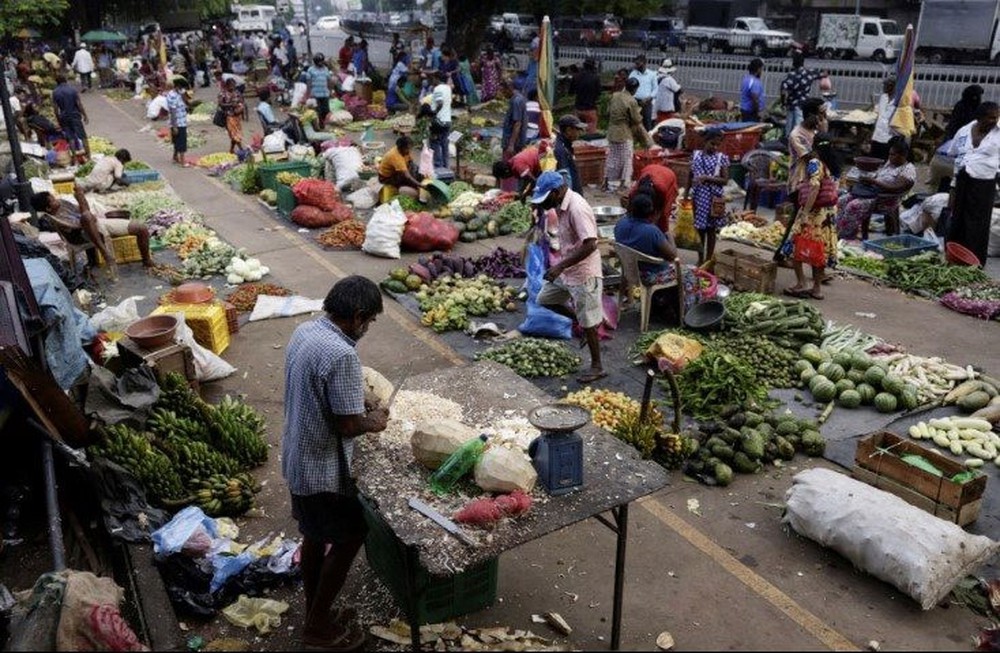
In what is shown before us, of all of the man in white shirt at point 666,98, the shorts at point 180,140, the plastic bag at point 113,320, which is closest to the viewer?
the plastic bag at point 113,320

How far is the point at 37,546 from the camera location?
5012mm

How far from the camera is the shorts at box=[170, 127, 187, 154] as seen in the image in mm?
16384

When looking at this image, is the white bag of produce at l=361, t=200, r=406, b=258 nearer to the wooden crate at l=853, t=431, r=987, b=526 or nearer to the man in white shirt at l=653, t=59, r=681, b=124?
the wooden crate at l=853, t=431, r=987, b=526

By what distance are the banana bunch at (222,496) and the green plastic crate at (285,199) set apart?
7.81 metres

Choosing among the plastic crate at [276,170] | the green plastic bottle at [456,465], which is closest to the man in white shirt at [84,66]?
the plastic crate at [276,170]

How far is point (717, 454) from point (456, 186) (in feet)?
28.0

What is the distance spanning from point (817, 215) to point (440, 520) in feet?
21.3

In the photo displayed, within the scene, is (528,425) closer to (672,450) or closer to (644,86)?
(672,450)

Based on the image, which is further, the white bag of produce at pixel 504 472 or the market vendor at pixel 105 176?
the market vendor at pixel 105 176

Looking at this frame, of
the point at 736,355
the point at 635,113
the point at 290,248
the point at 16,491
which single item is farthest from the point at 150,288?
the point at 635,113

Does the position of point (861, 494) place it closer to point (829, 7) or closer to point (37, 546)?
point (37, 546)

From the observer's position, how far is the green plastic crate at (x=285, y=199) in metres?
12.3

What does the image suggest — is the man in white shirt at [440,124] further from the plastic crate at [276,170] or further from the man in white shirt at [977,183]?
the man in white shirt at [977,183]

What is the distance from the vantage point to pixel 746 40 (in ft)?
113
